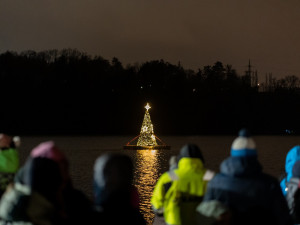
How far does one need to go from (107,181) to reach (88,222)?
0.29 m

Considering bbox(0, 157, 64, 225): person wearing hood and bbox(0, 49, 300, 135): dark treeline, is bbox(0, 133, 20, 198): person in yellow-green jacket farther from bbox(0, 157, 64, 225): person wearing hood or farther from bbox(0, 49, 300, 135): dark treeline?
bbox(0, 49, 300, 135): dark treeline

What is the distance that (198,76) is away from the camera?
9969 cm

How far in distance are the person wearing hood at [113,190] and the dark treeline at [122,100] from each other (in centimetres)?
6496

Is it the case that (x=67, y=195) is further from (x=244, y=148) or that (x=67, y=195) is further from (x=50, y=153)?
(x=244, y=148)

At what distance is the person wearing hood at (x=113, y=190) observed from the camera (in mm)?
3014

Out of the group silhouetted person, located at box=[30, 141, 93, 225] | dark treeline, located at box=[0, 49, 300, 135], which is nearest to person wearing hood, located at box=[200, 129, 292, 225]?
silhouetted person, located at box=[30, 141, 93, 225]

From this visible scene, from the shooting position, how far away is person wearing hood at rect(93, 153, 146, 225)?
3014 mm

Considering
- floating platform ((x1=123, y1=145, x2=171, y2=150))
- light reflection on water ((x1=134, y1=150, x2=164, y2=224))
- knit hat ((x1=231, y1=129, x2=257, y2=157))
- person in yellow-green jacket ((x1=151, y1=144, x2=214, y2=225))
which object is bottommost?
light reflection on water ((x1=134, y1=150, x2=164, y2=224))

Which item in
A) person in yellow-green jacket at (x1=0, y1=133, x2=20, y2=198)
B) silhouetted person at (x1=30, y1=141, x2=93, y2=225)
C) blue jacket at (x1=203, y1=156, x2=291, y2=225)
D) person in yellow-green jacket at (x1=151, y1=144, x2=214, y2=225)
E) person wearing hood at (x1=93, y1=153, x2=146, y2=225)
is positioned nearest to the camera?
person wearing hood at (x1=93, y1=153, x2=146, y2=225)

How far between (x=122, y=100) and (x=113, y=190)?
79.7m

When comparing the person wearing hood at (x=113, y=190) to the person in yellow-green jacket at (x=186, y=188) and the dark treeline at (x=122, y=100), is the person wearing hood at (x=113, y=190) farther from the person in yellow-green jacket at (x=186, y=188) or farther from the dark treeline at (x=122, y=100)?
the dark treeline at (x=122, y=100)

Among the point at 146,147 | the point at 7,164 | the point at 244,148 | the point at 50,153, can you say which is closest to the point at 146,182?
the point at 7,164

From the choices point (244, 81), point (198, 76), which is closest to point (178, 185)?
point (198, 76)

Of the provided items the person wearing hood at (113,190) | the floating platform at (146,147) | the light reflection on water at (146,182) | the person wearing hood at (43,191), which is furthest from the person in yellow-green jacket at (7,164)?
the floating platform at (146,147)
